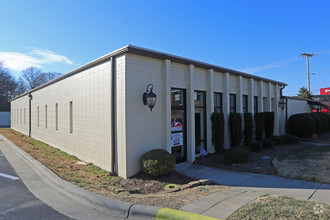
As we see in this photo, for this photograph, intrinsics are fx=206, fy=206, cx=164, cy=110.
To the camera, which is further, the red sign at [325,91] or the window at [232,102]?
the red sign at [325,91]

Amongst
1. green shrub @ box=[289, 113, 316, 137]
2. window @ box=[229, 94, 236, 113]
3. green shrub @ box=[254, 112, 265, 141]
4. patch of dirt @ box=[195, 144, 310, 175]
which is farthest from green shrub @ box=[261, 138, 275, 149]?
green shrub @ box=[289, 113, 316, 137]

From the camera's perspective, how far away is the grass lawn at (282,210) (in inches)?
130

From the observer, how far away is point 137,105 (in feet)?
20.9

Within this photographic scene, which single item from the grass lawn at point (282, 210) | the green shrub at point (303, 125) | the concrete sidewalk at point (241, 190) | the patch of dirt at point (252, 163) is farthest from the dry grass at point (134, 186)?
the green shrub at point (303, 125)

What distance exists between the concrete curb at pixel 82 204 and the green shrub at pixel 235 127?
261 inches

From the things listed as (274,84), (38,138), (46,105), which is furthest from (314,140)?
(38,138)

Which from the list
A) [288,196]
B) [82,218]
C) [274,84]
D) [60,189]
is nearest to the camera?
[82,218]

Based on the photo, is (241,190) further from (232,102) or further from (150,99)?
(232,102)

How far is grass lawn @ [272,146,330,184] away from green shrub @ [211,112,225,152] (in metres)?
2.13

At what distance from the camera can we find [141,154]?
21.0 ft

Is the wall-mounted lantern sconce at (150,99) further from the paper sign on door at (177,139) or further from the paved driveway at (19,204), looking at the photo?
the paved driveway at (19,204)

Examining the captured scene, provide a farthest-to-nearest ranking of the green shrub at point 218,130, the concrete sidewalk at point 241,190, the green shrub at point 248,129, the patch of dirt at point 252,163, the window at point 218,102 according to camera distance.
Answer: the green shrub at point 248,129 < the window at point 218,102 < the green shrub at point 218,130 < the patch of dirt at point 252,163 < the concrete sidewalk at point 241,190

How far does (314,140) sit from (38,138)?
1898 cm

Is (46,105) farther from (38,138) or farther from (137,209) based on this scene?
(137,209)
